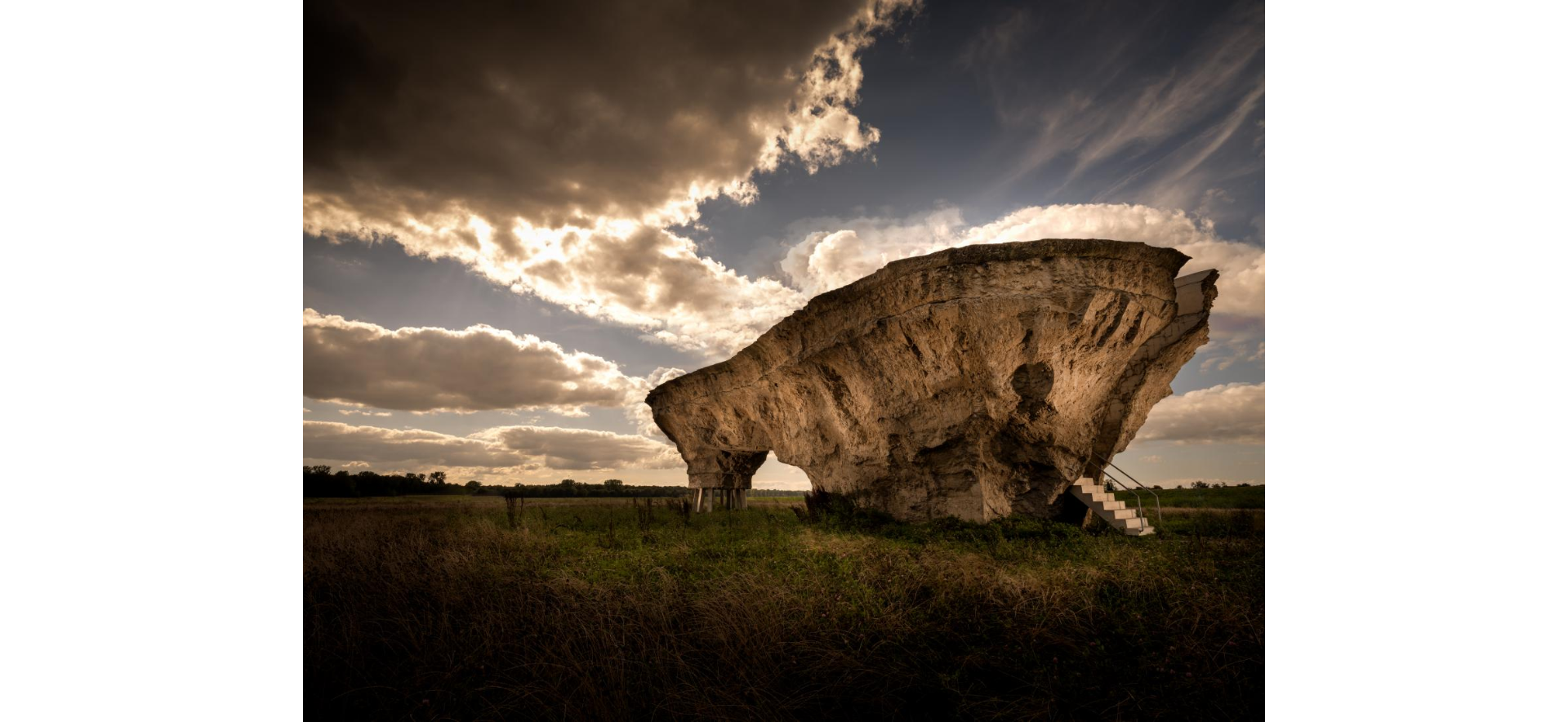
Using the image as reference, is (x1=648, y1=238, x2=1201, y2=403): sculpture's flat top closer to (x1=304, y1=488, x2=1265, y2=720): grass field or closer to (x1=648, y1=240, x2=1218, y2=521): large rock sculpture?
(x1=648, y1=240, x2=1218, y2=521): large rock sculpture

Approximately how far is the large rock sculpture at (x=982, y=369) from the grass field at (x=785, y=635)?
311 cm

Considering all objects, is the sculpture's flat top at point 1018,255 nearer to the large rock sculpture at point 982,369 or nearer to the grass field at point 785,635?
the large rock sculpture at point 982,369

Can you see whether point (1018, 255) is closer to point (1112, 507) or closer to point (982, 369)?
point (982, 369)

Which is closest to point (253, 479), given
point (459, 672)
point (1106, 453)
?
point (459, 672)

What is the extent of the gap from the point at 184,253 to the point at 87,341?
0.21m

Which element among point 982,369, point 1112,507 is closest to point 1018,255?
point 982,369

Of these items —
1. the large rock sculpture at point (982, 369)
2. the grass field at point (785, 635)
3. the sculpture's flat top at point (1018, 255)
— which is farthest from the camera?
the large rock sculpture at point (982, 369)

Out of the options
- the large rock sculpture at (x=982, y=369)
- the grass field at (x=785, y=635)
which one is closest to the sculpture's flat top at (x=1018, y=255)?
the large rock sculpture at (x=982, y=369)

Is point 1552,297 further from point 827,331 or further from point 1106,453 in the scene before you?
point 1106,453

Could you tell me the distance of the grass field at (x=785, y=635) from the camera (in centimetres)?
395

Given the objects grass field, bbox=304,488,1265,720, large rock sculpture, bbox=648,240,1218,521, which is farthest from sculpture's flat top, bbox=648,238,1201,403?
grass field, bbox=304,488,1265,720

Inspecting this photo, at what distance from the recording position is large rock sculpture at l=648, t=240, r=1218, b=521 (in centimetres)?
974

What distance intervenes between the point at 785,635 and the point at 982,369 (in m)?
7.05

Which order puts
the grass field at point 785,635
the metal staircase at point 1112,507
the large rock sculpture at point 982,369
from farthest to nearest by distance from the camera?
the metal staircase at point 1112,507 → the large rock sculpture at point 982,369 → the grass field at point 785,635
